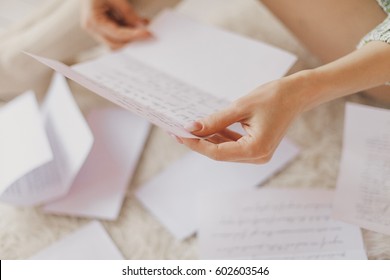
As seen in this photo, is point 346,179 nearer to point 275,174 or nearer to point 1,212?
point 275,174

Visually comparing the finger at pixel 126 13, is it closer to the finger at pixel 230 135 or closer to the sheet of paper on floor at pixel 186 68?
the sheet of paper on floor at pixel 186 68

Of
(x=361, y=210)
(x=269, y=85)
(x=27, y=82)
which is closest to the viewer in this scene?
(x=269, y=85)

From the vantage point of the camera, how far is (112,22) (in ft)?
2.33

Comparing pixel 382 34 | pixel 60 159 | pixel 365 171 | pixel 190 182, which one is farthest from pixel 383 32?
pixel 60 159

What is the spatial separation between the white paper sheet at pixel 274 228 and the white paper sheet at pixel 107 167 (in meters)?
0.13

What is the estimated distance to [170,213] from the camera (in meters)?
0.63

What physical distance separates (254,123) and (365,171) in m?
0.23

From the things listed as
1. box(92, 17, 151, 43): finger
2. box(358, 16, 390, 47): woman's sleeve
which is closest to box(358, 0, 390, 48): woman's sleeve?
box(358, 16, 390, 47): woman's sleeve

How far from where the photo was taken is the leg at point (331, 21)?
615mm

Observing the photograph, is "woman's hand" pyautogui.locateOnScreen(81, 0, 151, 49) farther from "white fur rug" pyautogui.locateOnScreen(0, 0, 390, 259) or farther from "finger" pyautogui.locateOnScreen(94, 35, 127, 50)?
"white fur rug" pyautogui.locateOnScreen(0, 0, 390, 259)

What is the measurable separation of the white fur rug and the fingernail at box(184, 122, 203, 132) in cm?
20

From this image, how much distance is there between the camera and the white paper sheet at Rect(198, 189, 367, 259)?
0.58m
